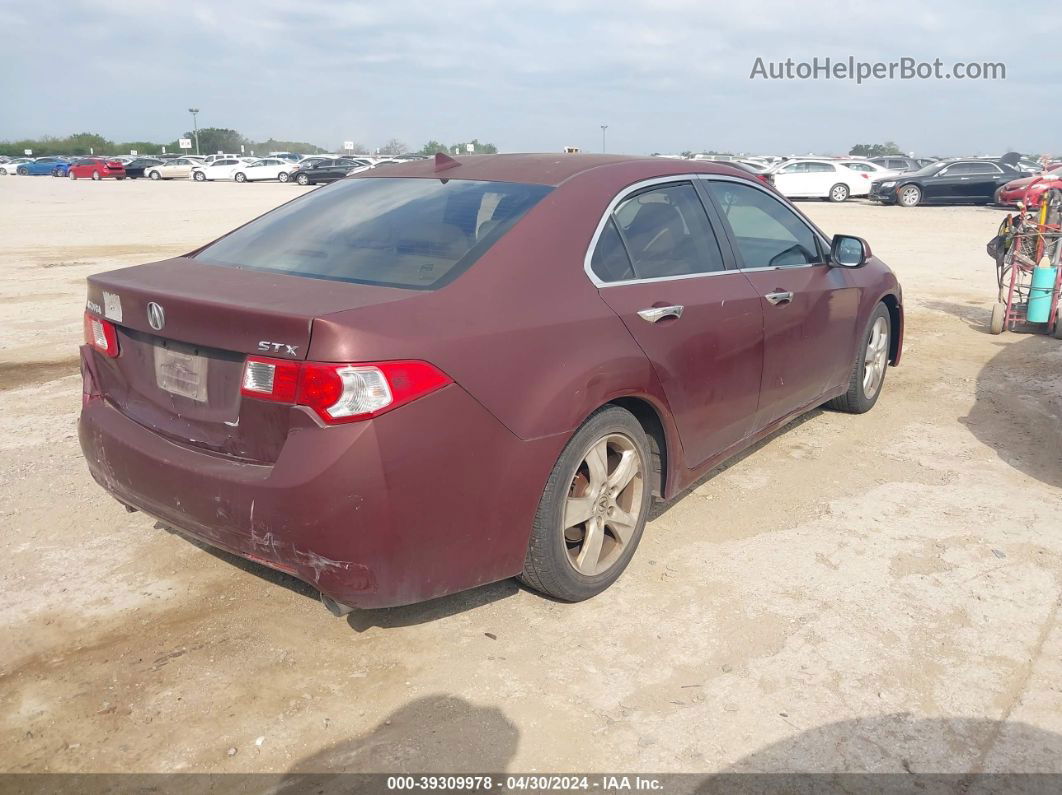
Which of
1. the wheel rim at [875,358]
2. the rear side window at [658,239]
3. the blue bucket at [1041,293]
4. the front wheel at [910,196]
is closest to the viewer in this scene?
the rear side window at [658,239]

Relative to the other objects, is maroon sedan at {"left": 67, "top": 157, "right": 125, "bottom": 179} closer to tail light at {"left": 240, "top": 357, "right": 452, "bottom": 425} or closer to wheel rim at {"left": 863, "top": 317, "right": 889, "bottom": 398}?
wheel rim at {"left": 863, "top": 317, "right": 889, "bottom": 398}

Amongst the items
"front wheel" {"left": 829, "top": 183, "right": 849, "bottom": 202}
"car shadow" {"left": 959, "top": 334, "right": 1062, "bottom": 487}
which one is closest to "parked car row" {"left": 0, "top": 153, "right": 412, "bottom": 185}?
"front wheel" {"left": 829, "top": 183, "right": 849, "bottom": 202}

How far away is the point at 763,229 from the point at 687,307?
3.99ft

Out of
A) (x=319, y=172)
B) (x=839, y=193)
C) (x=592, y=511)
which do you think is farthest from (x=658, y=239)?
(x=319, y=172)

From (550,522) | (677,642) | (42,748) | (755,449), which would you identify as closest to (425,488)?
(550,522)

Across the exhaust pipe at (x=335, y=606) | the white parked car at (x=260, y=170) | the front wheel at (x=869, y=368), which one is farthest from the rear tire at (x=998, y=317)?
the white parked car at (x=260, y=170)

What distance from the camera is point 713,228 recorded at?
13.8 ft

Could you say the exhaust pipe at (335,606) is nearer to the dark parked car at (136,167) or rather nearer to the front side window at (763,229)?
the front side window at (763,229)

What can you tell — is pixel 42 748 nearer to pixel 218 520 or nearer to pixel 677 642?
pixel 218 520

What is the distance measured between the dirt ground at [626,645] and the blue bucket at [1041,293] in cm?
363

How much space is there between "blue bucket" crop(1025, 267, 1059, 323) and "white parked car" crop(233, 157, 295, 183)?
152 ft

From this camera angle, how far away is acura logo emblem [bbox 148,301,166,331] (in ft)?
9.82

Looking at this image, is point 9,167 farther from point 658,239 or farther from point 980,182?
point 658,239

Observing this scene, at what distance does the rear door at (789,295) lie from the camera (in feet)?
14.3
